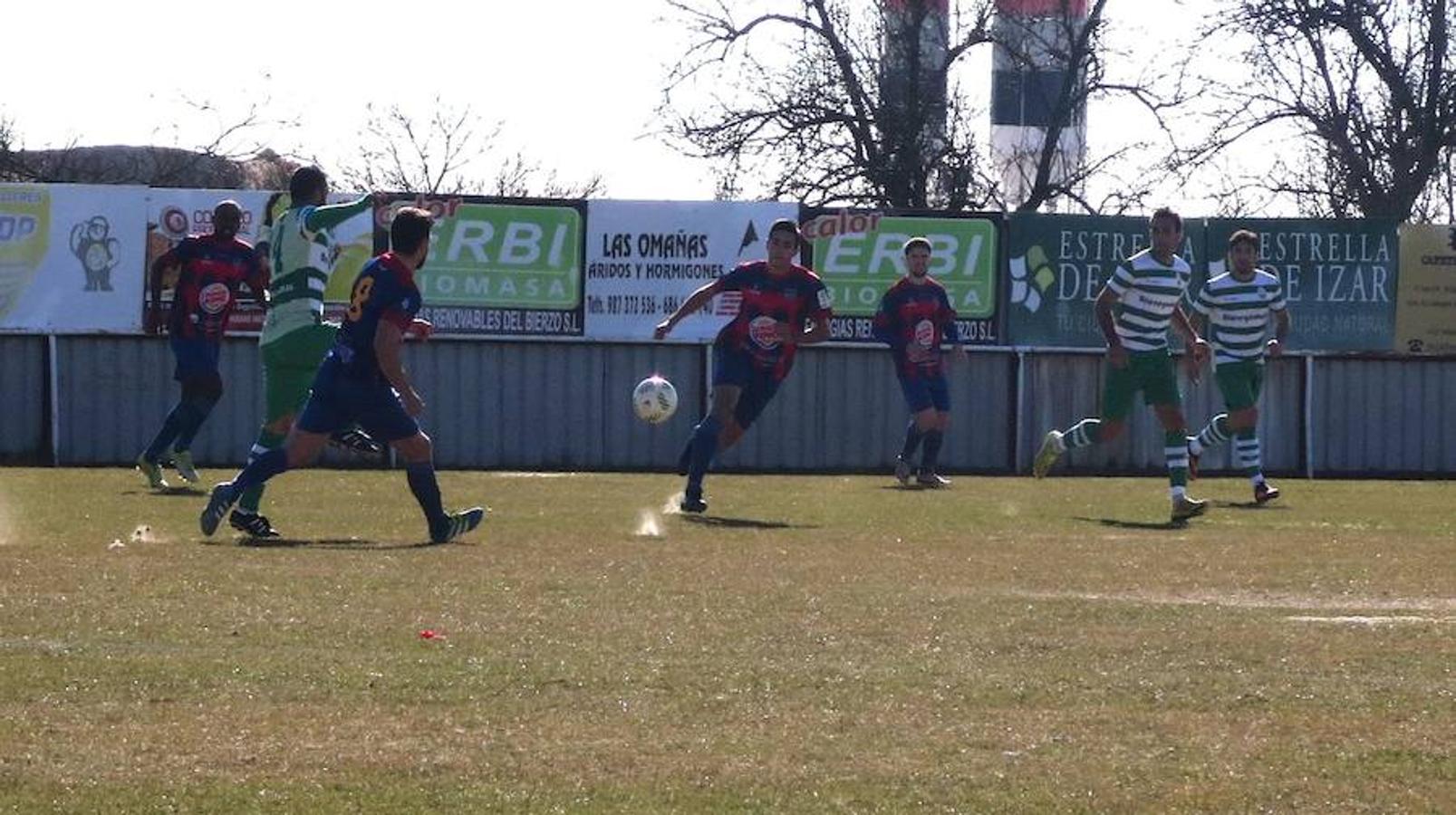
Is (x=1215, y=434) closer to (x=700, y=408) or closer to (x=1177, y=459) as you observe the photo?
(x=1177, y=459)

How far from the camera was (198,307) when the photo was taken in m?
17.2

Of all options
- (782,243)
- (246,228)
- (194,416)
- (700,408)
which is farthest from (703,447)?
(246,228)

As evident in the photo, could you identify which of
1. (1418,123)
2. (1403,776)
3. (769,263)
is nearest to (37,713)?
(1403,776)

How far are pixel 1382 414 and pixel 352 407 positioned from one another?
15.2 metres

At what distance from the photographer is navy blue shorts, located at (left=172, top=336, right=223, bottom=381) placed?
56.9 feet

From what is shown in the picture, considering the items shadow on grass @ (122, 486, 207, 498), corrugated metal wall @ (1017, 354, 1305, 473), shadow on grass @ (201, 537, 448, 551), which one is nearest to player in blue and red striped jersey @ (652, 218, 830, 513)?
shadow on grass @ (122, 486, 207, 498)

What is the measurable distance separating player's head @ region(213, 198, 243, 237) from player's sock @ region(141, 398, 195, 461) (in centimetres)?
121

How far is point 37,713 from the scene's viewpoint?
635cm

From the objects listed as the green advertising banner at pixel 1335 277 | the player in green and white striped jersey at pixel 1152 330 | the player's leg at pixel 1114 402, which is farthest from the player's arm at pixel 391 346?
the green advertising banner at pixel 1335 277

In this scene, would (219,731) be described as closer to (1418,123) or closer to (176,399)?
(176,399)

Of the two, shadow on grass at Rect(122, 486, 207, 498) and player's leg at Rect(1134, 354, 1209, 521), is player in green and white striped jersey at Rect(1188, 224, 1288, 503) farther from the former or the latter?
shadow on grass at Rect(122, 486, 207, 498)

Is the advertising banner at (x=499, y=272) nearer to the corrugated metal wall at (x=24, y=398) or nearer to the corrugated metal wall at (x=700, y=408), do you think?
the corrugated metal wall at (x=700, y=408)

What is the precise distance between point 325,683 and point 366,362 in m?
5.00

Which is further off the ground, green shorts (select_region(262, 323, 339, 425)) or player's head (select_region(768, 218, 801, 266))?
player's head (select_region(768, 218, 801, 266))
